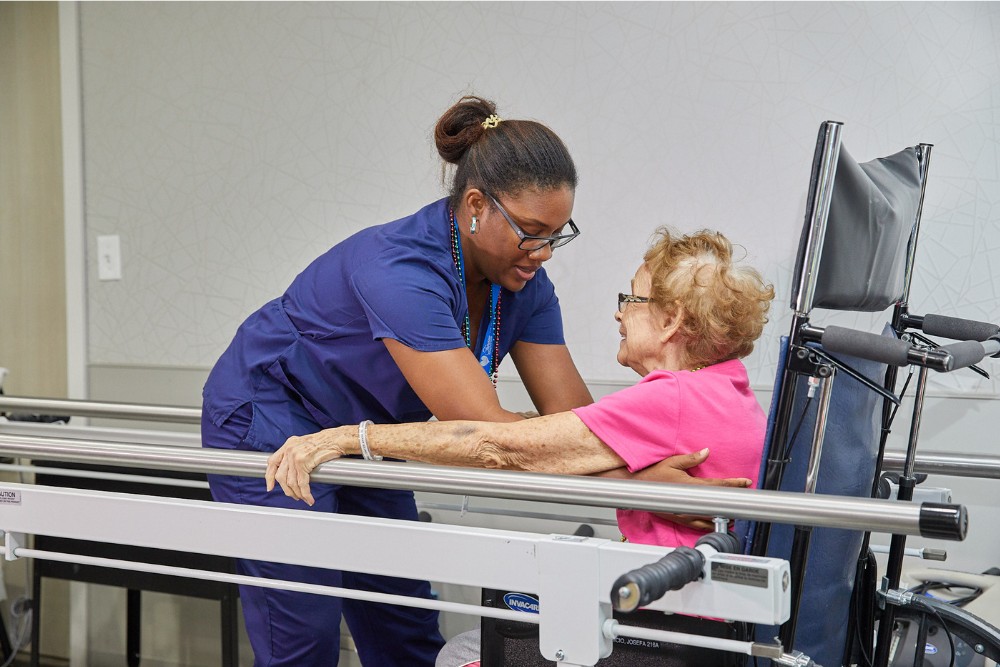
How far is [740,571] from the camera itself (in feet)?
3.19

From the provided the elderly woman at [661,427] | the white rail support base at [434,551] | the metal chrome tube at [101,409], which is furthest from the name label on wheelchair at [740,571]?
the metal chrome tube at [101,409]

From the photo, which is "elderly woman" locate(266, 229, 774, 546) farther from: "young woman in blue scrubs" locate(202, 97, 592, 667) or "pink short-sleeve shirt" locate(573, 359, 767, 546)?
"young woman in blue scrubs" locate(202, 97, 592, 667)

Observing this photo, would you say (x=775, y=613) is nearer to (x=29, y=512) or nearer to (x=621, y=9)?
(x=29, y=512)

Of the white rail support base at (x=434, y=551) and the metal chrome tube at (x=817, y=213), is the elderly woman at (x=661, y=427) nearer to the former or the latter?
the white rail support base at (x=434, y=551)

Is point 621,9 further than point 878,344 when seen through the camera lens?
Yes

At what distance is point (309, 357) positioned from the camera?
65.4 inches

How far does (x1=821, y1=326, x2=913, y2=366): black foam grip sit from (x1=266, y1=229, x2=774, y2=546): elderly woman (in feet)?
0.96

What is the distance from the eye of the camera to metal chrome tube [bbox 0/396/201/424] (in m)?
2.04

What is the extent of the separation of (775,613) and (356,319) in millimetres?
876

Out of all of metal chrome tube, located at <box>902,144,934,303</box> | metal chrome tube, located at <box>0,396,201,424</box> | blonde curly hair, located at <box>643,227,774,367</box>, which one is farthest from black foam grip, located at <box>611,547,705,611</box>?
metal chrome tube, located at <box>0,396,201,424</box>

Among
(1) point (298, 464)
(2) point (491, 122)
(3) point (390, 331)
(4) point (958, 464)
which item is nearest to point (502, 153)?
(2) point (491, 122)

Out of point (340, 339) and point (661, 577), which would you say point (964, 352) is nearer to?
point (661, 577)

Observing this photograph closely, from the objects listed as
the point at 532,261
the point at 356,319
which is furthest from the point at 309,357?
the point at 532,261

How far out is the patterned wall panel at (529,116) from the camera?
214 cm
